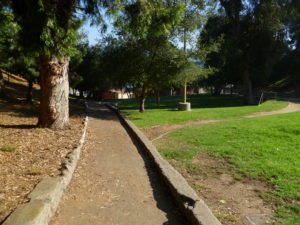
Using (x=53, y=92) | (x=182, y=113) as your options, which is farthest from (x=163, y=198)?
(x=182, y=113)

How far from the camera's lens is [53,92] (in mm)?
8250

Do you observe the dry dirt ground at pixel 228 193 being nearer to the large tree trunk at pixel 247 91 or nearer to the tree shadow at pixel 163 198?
the tree shadow at pixel 163 198

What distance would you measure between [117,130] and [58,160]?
489cm

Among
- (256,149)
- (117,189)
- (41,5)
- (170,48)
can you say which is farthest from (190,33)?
(117,189)

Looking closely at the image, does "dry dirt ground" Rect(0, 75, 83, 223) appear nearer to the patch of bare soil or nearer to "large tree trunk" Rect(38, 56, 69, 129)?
"large tree trunk" Rect(38, 56, 69, 129)

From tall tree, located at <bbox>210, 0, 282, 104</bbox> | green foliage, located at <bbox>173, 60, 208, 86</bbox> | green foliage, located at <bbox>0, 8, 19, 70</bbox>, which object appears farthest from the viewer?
tall tree, located at <bbox>210, 0, 282, 104</bbox>

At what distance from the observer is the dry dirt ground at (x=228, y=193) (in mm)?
3366

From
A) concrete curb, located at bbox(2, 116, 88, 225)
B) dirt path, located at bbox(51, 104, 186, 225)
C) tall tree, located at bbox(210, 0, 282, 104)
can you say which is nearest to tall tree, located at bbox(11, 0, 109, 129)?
dirt path, located at bbox(51, 104, 186, 225)

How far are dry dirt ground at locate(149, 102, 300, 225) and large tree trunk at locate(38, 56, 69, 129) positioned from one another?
4.51m

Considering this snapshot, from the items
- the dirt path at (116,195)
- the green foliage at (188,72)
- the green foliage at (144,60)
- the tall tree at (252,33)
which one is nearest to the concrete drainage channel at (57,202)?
the dirt path at (116,195)

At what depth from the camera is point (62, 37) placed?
5711 millimetres

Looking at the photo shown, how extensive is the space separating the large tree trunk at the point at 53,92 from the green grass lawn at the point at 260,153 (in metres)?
3.52

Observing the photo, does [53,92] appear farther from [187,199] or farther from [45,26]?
[187,199]

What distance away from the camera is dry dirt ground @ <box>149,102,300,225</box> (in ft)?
11.0
